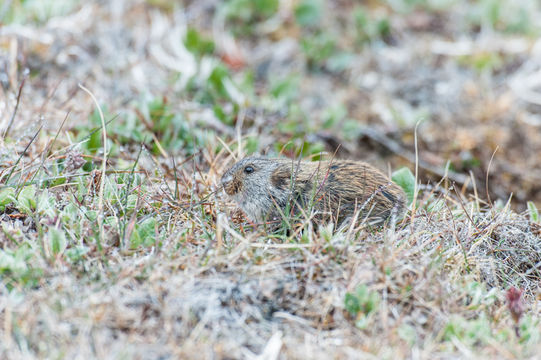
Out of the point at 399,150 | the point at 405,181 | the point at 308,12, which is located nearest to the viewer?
the point at 405,181

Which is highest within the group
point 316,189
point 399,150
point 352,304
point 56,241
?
point 56,241

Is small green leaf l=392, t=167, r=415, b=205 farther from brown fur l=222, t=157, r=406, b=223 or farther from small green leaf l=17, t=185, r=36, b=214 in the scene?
small green leaf l=17, t=185, r=36, b=214

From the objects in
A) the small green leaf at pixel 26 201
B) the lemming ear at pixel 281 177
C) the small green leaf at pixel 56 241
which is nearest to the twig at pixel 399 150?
the lemming ear at pixel 281 177

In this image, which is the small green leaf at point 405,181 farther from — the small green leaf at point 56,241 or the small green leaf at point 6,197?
the small green leaf at point 6,197

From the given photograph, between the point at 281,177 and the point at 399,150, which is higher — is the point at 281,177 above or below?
above

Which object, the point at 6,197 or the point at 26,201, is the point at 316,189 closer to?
the point at 26,201

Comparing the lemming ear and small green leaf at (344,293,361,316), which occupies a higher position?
the lemming ear

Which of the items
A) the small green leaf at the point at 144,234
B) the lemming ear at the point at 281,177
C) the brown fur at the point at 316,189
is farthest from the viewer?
the lemming ear at the point at 281,177

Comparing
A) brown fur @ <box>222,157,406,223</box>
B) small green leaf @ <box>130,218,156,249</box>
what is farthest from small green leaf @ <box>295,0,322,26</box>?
small green leaf @ <box>130,218,156,249</box>

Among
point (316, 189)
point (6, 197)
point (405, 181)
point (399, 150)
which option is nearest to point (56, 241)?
point (6, 197)
